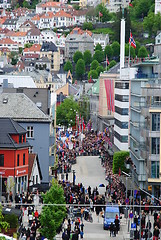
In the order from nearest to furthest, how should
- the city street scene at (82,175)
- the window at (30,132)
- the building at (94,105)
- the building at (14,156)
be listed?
the city street scene at (82,175), the building at (14,156), the window at (30,132), the building at (94,105)

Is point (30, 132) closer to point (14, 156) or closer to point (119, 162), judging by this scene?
point (14, 156)

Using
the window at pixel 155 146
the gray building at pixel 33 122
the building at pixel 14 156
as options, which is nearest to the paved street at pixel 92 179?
the building at pixel 14 156

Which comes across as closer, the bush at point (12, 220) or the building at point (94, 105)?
the bush at point (12, 220)

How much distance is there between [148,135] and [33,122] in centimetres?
796

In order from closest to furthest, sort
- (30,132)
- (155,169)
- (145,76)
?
1. (155,169)
2. (30,132)
3. (145,76)

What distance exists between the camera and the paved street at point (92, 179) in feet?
171

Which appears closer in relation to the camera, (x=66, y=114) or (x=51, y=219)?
(x=51, y=219)

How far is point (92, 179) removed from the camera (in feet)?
268

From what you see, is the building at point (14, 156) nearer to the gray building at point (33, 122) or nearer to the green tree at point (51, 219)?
the gray building at point (33, 122)

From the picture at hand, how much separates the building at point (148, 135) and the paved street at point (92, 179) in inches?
199

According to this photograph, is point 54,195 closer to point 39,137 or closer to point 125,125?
point 39,137

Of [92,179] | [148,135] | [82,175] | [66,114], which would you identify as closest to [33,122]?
[148,135]

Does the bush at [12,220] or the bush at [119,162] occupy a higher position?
the bush at [12,220]

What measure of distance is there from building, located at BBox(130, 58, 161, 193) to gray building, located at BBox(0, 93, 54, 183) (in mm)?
6130
